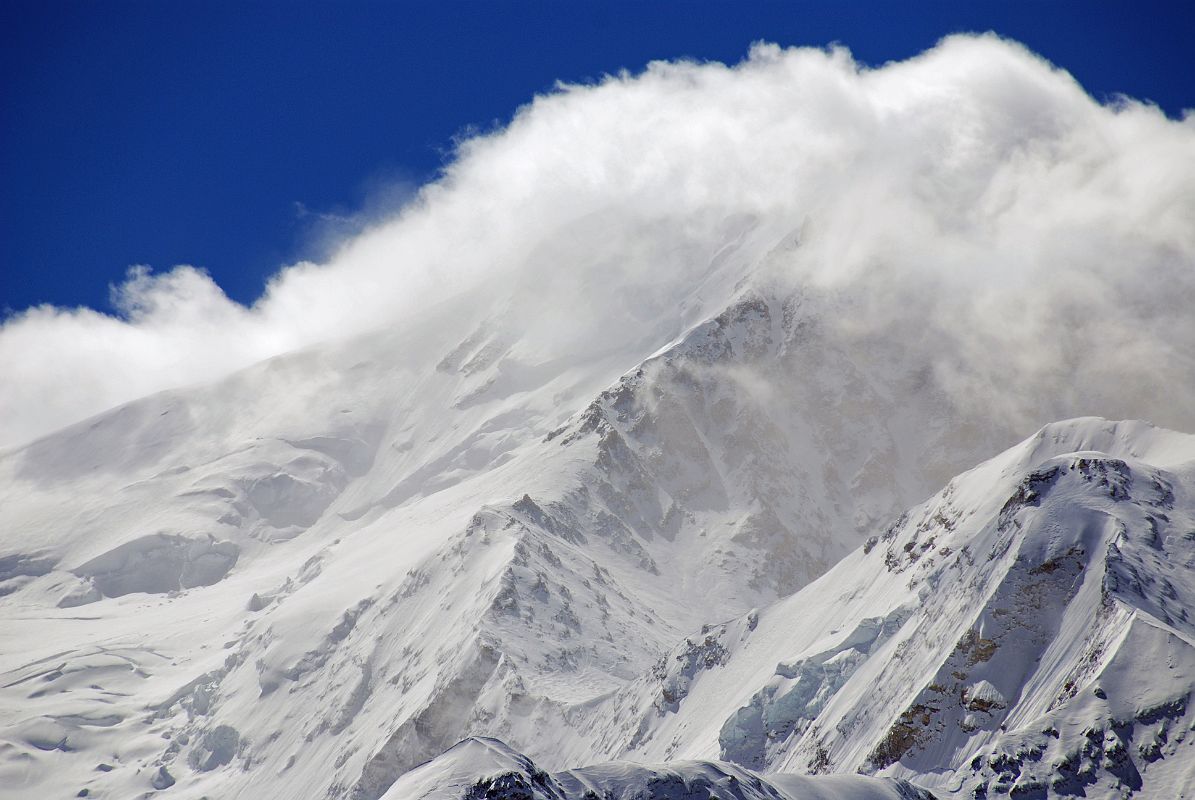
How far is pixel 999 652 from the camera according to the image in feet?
471

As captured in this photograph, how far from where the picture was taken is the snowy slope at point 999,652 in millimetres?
127312

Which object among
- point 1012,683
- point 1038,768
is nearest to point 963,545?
point 1012,683

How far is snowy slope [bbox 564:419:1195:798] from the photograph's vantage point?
127312mm

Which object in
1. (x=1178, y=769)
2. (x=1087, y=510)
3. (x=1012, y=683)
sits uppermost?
(x=1087, y=510)

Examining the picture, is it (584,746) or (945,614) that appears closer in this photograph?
(945,614)

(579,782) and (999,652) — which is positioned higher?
(579,782)

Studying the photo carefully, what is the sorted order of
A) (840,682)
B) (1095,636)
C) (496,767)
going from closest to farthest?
(496,767), (1095,636), (840,682)

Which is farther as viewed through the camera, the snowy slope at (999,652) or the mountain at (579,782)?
the snowy slope at (999,652)

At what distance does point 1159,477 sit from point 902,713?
4250cm

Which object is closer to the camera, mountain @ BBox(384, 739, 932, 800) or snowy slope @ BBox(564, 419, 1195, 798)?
mountain @ BBox(384, 739, 932, 800)

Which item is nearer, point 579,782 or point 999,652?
point 579,782

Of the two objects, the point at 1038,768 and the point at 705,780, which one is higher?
the point at 705,780

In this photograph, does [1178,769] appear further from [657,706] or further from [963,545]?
[657,706]

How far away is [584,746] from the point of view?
19962 cm
